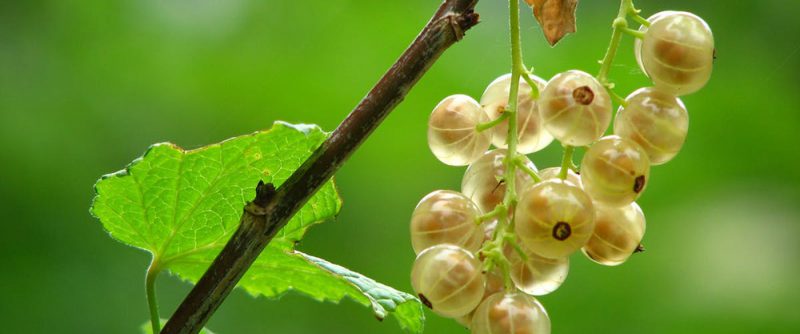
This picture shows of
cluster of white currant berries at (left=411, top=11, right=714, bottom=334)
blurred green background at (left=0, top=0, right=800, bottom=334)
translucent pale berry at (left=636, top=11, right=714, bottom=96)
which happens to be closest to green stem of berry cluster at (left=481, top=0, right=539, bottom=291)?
cluster of white currant berries at (left=411, top=11, right=714, bottom=334)

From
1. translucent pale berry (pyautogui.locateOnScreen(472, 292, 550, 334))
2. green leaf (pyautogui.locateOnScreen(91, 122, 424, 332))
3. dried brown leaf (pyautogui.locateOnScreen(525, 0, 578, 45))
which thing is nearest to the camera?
translucent pale berry (pyautogui.locateOnScreen(472, 292, 550, 334))

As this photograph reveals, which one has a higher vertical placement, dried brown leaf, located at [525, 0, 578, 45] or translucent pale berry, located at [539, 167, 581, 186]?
dried brown leaf, located at [525, 0, 578, 45]

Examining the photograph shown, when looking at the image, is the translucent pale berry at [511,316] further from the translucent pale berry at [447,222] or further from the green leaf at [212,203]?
the green leaf at [212,203]

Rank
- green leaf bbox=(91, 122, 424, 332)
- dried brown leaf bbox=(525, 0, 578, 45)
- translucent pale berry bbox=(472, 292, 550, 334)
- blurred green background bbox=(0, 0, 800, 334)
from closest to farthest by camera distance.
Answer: translucent pale berry bbox=(472, 292, 550, 334) → dried brown leaf bbox=(525, 0, 578, 45) → green leaf bbox=(91, 122, 424, 332) → blurred green background bbox=(0, 0, 800, 334)

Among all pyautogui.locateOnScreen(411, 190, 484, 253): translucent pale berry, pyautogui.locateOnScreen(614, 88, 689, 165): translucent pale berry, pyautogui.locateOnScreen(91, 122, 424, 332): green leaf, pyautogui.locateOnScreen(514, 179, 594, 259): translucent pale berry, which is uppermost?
pyautogui.locateOnScreen(614, 88, 689, 165): translucent pale berry

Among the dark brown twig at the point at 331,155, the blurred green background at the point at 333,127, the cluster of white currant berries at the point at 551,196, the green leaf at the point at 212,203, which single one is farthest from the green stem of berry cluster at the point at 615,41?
the blurred green background at the point at 333,127

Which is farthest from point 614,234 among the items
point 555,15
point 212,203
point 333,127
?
point 333,127

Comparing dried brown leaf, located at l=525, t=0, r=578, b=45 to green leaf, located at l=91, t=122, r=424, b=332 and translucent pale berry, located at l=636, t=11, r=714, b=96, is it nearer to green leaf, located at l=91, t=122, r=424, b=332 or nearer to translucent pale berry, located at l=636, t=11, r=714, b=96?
translucent pale berry, located at l=636, t=11, r=714, b=96

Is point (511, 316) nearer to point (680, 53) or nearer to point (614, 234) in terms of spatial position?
point (614, 234)
